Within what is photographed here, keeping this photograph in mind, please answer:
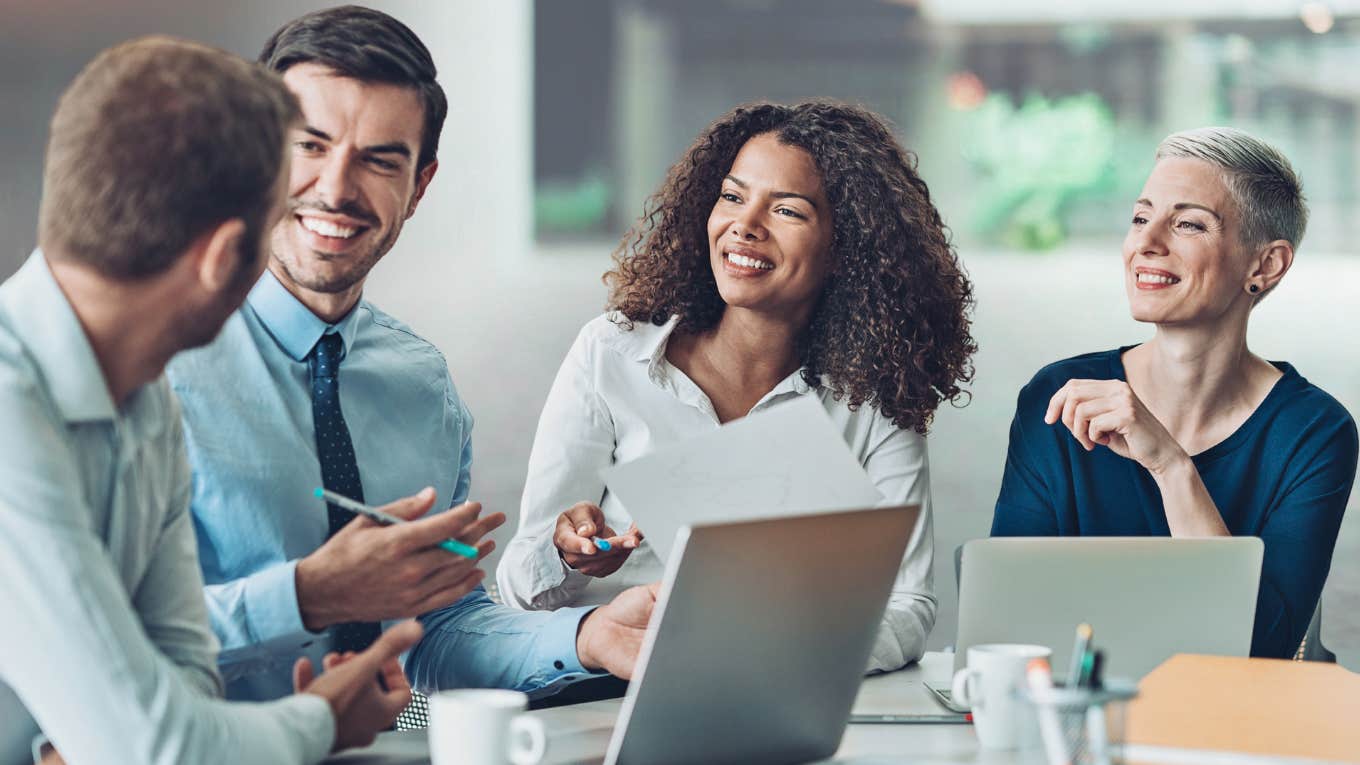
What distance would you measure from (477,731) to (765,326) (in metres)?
1.22

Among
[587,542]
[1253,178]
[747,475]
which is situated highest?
[1253,178]

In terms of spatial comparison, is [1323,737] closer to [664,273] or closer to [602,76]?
[664,273]

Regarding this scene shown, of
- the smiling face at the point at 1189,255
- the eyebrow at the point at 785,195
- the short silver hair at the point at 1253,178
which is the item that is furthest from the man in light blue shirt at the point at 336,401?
the short silver hair at the point at 1253,178

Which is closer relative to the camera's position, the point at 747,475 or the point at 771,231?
the point at 747,475

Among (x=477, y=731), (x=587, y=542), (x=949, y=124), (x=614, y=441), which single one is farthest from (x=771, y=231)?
(x=949, y=124)

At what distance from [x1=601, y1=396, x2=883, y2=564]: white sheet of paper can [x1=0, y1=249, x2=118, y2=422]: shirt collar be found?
46 centimetres

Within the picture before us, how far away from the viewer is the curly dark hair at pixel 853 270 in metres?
2.17

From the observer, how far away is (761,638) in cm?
114

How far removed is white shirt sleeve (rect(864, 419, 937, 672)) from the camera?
1757 mm

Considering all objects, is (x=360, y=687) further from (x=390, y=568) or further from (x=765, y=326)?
(x=765, y=326)

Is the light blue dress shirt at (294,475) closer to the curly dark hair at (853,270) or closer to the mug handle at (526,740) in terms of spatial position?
the mug handle at (526,740)

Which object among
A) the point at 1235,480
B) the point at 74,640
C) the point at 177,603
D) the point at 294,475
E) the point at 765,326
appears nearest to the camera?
the point at 74,640

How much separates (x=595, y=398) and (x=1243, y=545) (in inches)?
39.9

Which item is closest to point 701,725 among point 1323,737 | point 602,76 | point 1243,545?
point 1323,737
